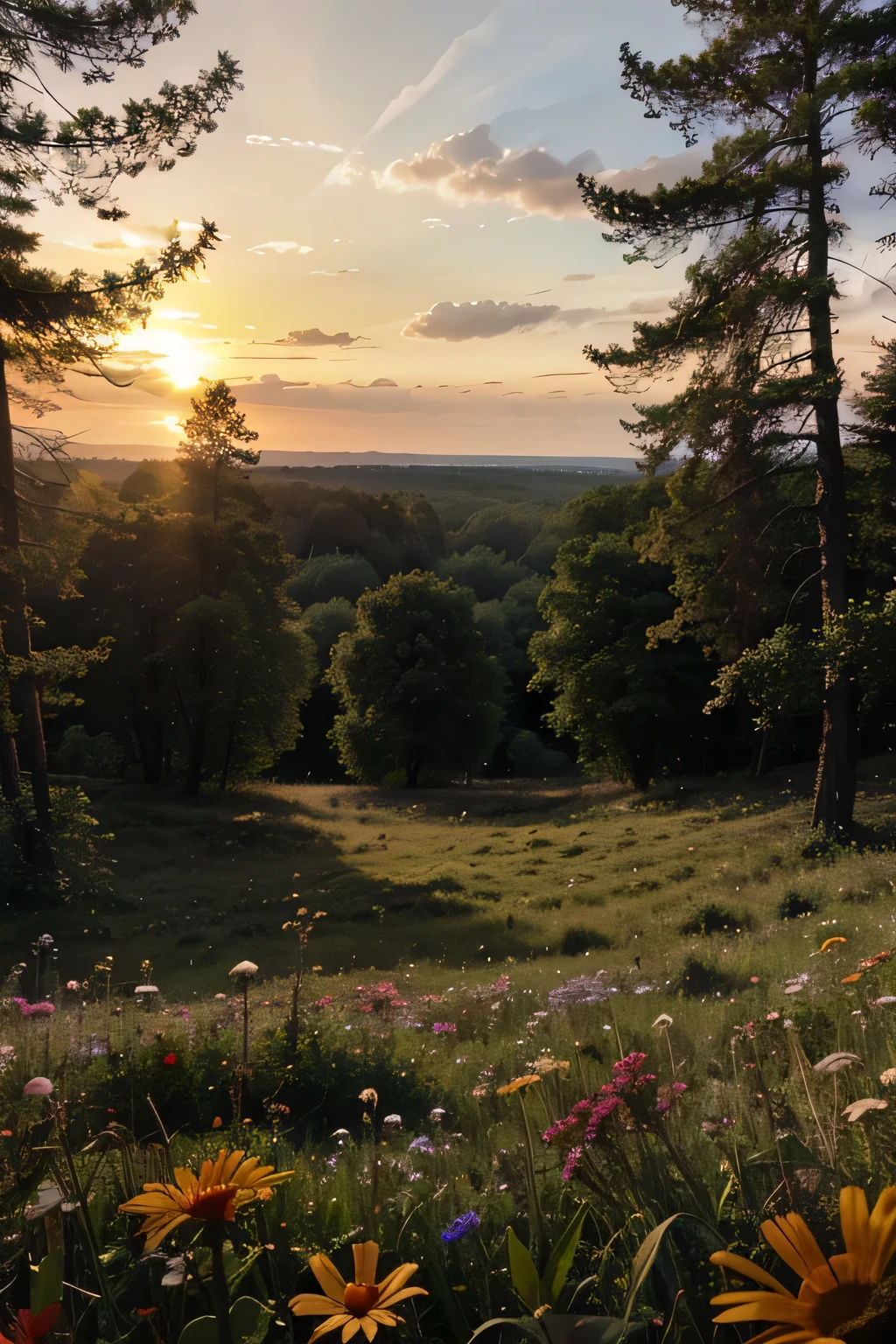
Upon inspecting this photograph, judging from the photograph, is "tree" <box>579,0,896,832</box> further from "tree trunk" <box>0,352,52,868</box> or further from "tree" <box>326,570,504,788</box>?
"tree" <box>326,570,504,788</box>

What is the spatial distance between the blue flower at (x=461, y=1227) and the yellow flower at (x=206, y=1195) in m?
0.62

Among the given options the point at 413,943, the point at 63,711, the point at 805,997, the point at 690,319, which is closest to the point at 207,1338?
the point at 805,997

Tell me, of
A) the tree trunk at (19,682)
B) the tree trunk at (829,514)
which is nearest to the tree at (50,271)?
the tree trunk at (19,682)

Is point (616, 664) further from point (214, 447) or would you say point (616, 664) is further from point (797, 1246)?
point (797, 1246)

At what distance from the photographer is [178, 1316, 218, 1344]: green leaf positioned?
190 centimetres

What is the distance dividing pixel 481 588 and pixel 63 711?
58.5 meters

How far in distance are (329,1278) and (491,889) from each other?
17.3 metres

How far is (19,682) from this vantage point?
16.4 m

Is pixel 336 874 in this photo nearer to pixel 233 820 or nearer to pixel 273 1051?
pixel 233 820

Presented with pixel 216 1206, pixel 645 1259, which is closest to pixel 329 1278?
pixel 216 1206

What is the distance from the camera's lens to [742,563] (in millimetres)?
17219

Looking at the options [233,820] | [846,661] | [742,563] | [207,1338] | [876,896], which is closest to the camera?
[207,1338]

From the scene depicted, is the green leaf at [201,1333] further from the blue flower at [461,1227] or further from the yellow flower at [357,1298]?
the blue flower at [461,1227]

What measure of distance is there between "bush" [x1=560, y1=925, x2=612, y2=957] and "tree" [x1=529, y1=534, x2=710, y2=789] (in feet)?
49.3
